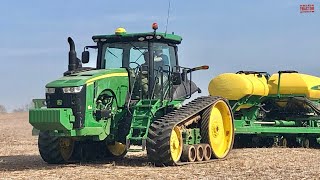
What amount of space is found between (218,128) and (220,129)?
0.49ft

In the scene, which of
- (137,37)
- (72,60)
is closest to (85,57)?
(72,60)

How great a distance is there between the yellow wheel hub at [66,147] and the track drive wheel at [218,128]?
3033mm

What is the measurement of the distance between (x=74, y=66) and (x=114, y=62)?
979 millimetres

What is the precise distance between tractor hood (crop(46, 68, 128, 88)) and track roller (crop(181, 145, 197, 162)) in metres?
2.18

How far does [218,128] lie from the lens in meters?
13.9

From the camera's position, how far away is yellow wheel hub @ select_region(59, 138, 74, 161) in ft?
43.6

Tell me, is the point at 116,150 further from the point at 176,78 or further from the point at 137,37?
the point at 137,37

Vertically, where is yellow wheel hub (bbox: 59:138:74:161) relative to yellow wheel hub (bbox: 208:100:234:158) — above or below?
below

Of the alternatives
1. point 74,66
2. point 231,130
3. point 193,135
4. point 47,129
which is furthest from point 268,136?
point 47,129

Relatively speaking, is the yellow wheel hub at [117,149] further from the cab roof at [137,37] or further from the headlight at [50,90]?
the headlight at [50,90]

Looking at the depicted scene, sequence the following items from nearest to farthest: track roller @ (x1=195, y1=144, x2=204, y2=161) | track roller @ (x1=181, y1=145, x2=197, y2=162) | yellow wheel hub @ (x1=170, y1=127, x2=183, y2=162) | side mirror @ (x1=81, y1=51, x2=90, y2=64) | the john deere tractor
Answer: the john deere tractor
yellow wheel hub @ (x1=170, y1=127, x2=183, y2=162)
track roller @ (x1=181, y1=145, x2=197, y2=162)
track roller @ (x1=195, y1=144, x2=204, y2=161)
side mirror @ (x1=81, y1=51, x2=90, y2=64)

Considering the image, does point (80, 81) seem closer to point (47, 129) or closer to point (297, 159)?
point (47, 129)

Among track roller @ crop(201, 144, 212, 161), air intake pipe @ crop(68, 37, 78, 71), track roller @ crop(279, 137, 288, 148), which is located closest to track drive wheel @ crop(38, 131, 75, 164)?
air intake pipe @ crop(68, 37, 78, 71)

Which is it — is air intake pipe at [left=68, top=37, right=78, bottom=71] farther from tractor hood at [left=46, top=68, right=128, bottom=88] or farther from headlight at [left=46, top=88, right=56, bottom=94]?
headlight at [left=46, top=88, right=56, bottom=94]
